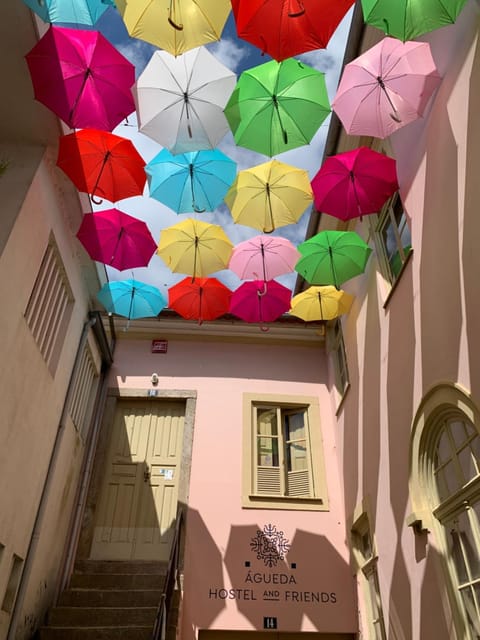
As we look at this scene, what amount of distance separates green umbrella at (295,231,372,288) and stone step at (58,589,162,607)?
4.42 meters

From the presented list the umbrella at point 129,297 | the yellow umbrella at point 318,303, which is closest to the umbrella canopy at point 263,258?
the yellow umbrella at point 318,303

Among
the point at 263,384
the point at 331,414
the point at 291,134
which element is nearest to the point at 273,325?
the point at 263,384

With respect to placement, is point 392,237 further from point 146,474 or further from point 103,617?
point 103,617

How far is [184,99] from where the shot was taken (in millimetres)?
4551

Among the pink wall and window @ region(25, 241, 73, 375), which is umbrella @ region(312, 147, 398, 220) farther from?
the pink wall

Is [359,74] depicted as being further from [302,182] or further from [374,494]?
[374,494]

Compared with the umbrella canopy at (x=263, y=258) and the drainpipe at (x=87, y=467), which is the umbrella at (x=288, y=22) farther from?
the drainpipe at (x=87, y=467)

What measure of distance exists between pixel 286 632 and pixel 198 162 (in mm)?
5939

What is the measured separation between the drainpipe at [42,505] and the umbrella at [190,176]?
2649mm

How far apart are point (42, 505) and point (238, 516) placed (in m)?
2.77

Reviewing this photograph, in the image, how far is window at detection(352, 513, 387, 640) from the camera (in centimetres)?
568

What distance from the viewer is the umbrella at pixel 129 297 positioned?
6789mm

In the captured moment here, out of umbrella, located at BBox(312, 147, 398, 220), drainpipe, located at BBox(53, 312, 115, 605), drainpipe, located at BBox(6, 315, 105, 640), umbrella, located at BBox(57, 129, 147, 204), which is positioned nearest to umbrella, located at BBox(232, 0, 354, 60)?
umbrella, located at BBox(312, 147, 398, 220)

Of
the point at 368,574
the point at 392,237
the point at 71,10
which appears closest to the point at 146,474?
the point at 368,574
